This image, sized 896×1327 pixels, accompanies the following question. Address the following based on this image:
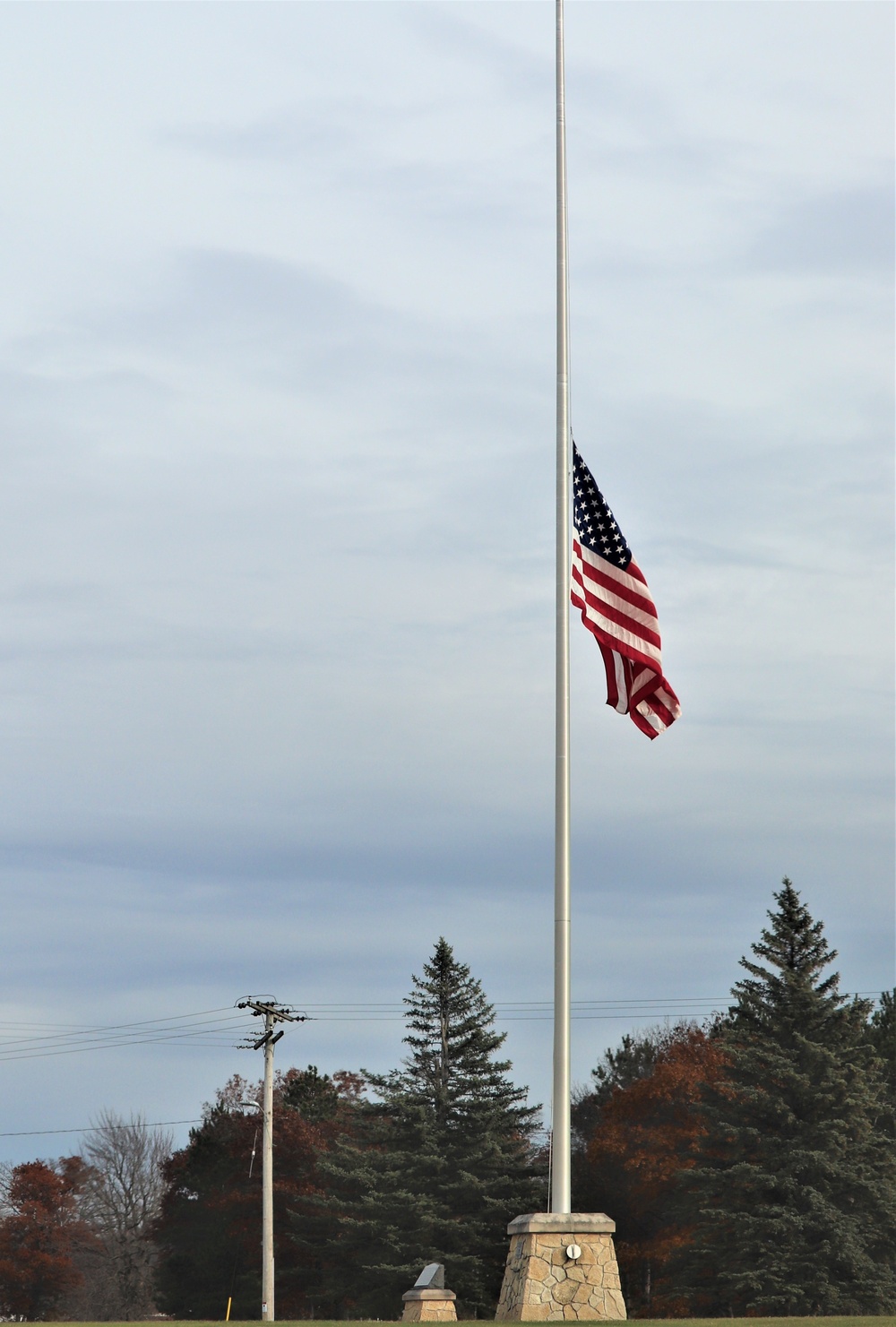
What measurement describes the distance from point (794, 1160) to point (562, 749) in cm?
2605

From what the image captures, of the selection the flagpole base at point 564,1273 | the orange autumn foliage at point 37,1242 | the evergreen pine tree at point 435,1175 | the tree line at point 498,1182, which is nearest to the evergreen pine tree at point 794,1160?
the tree line at point 498,1182

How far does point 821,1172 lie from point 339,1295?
17.7 metres

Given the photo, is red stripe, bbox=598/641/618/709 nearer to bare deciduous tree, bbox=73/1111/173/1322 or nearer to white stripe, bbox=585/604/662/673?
white stripe, bbox=585/604/662/673

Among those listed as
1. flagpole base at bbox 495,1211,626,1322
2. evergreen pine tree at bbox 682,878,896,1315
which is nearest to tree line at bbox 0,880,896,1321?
evergreen pine tree at bbox 682,878,896,1315

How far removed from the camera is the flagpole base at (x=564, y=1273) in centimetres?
1589

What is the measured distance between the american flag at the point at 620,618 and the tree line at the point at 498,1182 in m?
25.7

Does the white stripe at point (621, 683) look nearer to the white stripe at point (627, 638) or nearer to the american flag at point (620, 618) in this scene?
the american flag at point (620, 618)

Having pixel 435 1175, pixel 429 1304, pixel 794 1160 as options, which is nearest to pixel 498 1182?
pixel 435 1175

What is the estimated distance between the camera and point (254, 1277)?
55.0 metres

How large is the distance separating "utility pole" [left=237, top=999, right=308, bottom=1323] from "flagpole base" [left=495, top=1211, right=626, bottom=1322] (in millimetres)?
23925

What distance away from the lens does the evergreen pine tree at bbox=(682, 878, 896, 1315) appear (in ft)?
124

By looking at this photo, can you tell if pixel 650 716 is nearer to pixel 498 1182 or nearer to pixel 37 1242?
pixel 498 1182

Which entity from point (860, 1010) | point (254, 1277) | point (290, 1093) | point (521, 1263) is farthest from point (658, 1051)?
point (521, 1263)

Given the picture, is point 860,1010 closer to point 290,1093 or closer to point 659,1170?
point 659,1170
